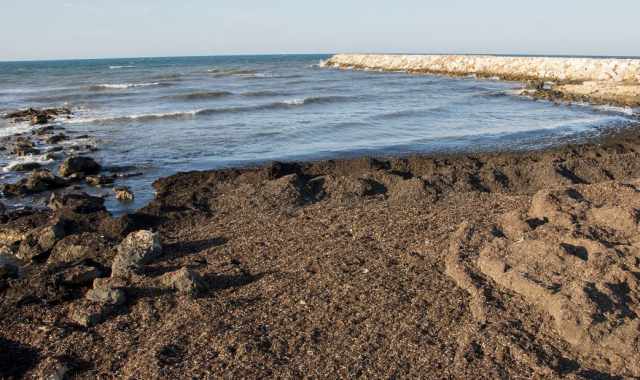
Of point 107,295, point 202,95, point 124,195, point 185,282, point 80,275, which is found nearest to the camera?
point 107,295

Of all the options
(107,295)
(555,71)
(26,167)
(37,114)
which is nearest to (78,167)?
(26,167)

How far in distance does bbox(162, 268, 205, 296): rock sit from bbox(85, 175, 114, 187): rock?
6538mm

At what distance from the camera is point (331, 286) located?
5.87 m

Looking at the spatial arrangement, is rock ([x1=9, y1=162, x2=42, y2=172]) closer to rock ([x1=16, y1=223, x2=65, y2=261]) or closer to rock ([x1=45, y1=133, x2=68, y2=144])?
rock ([x1=45, y1=133, x2=68, y2=144])

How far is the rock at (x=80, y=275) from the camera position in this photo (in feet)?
20.8

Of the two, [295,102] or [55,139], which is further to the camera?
[295,102]

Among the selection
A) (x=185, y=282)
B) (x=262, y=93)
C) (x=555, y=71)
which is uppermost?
(x=555, y=71)

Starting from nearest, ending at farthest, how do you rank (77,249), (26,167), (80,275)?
(80,275) < (77,249) < (26,167)

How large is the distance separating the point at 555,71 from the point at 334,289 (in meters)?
40.8

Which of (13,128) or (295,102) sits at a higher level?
(295,102)

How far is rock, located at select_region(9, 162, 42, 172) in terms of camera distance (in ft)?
42.9

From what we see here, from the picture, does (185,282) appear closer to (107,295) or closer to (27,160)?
(107,295)

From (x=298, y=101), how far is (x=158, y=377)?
24432 mm

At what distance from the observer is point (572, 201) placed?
6914mm
